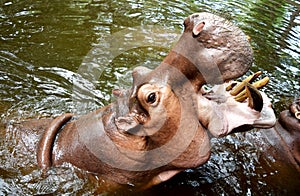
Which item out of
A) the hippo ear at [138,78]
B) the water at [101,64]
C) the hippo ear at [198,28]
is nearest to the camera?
the hippo ear at [198,28]

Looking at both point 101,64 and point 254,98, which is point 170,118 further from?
point 101,64

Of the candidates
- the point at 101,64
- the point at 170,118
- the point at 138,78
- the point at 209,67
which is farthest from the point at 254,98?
the point at 101,64

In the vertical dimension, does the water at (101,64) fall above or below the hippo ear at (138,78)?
below

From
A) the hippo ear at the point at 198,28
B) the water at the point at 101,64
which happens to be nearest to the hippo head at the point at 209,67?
the hippo ear at the point at 198,28

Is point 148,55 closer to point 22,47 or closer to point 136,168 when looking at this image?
point 22,47

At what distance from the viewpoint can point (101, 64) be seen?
182 inches

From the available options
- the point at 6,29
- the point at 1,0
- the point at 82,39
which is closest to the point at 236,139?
the point at 82,39

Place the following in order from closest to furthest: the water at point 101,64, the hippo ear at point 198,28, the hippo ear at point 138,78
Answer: the hippo ear at point 198,28, the hippo ear at point 138,78, the water at point 101,64

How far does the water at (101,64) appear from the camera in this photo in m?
2.65

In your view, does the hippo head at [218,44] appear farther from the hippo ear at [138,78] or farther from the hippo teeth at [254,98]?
the hippo ear at [138,78]

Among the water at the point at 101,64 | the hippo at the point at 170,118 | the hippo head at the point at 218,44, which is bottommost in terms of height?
the water at the point at 101,64

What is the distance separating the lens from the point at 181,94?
2.02 metres

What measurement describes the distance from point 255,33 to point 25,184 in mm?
5186

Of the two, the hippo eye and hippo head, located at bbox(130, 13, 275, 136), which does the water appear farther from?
the hippo eye
